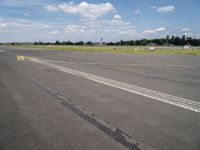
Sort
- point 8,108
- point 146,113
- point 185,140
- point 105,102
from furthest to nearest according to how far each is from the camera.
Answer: point 105,102, point 8,108, point 146,113, point 185,140

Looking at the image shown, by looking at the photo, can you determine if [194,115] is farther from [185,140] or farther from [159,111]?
[185,140]

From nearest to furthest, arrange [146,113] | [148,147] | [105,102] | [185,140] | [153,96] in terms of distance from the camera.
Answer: [148,147], [185,140], [146,113], [105,102], [153,96]

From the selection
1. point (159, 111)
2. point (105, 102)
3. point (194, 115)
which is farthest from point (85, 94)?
point (194, 115)

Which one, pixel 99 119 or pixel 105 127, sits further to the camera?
pixel 99 119

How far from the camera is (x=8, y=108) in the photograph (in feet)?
17.8

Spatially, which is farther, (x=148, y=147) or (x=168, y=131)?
(x=168, y=131)

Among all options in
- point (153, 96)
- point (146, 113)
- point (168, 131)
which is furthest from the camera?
point (153, 96)

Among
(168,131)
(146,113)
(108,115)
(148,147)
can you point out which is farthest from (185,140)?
(108,115)

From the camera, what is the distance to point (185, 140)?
3.65 m

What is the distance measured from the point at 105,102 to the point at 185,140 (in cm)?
280

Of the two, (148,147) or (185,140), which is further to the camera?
(185,140)

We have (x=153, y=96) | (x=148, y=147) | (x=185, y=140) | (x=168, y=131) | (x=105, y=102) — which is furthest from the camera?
(x=153, y=96)

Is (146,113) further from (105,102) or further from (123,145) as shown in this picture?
(123,145)

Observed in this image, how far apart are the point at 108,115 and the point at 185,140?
181cm
